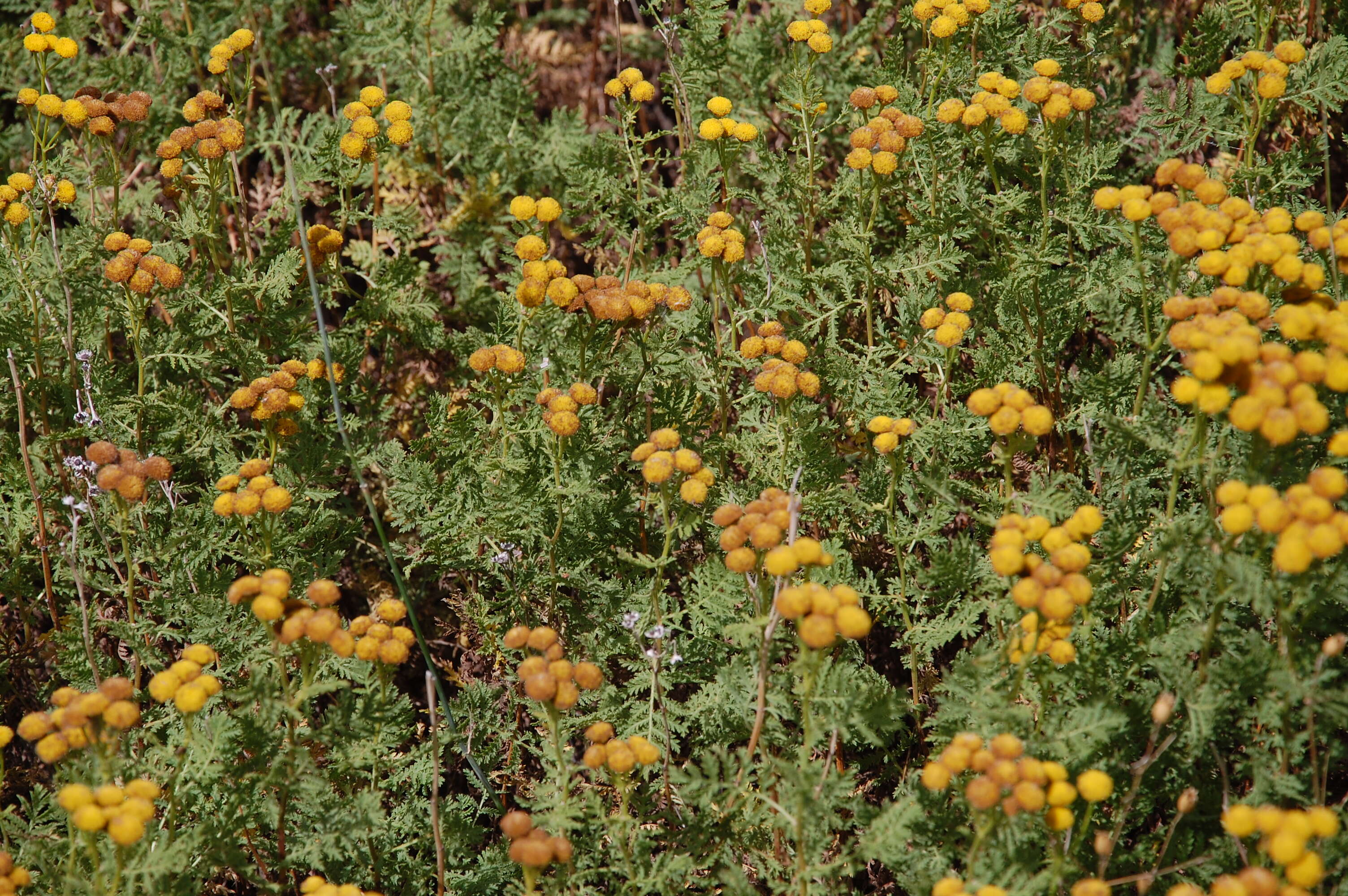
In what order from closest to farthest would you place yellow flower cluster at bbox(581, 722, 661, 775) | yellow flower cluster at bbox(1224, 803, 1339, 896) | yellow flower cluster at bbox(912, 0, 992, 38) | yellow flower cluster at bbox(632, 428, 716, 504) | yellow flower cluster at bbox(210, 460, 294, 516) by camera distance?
yellow flower cluster at bbox(1224, 803, 1339, 896) → yellow flower cluster at bbox(581, 722, 661, 775) → yellow flower cluster at bbox(632, 428, 716, 504) → yellow flower cluster at bbox(210, 460, 294, 516) → yellow flower cluster at bbox(912, 0, 992, 38)

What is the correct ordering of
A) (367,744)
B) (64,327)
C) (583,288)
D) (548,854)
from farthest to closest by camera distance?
1. (64,327)
2. (583,288)
3. (367,744)
4. (548,854)

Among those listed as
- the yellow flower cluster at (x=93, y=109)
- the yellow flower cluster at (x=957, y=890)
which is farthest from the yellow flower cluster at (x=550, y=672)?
the yellow flower cluster at (x=93, y=109)

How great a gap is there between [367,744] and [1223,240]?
2.96m

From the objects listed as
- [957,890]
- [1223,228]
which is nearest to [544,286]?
[1223,228]

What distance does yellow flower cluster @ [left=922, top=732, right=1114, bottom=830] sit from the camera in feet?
8.64

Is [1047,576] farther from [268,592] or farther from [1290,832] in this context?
[268,592]

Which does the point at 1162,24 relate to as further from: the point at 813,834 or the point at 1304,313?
the point at 813,834

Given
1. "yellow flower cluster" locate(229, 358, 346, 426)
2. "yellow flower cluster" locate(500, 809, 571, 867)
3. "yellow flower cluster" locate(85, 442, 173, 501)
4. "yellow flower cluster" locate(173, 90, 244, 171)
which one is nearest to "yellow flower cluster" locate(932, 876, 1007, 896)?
"yellow flower cluster" locate(500, 809, 571, 867)

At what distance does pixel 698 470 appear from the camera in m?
3.51

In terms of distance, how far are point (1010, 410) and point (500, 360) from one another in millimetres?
1642

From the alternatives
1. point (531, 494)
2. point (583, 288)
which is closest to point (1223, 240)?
point (583, 288)

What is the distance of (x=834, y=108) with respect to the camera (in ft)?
18.3

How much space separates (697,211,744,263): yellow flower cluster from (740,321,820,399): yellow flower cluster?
281mm

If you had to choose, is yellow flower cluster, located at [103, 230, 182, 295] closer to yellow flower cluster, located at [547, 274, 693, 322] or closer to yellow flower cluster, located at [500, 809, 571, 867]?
yellow flower cluster, located at [547, 274, 693, 322]
